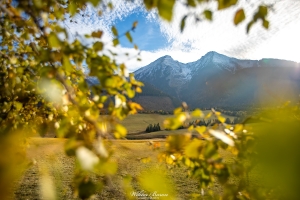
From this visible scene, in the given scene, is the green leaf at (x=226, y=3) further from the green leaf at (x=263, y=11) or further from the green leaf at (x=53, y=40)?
the green leaf at (x=53, y=40)

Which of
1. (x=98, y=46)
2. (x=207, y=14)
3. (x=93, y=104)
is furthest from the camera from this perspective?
(x=93, y=104)

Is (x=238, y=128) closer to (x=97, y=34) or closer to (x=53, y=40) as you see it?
(x=97, y=34)

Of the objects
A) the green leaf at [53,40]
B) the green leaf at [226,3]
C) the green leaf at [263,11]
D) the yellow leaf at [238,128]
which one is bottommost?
the yellow leaf at [238,128]

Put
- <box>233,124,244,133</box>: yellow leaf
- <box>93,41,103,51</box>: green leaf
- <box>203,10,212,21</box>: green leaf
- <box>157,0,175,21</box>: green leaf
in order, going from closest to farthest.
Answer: <box>157,0,175,21</box>: green leaf < <box>203,10,212,21</box>: green leaf < <box>93,41,103,51</box>: green leaf < <box>233,124,244,133</box>: yellow leaf

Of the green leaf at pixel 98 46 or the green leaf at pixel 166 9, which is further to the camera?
the green leaf at pixel 98 46

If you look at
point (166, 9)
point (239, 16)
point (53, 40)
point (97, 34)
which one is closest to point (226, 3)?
point (239, 16)

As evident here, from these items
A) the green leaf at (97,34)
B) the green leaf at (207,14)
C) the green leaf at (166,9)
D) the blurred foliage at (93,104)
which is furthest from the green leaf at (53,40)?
the green leaf at (207,14)

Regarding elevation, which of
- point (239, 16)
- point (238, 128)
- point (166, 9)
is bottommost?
point (238, 128)

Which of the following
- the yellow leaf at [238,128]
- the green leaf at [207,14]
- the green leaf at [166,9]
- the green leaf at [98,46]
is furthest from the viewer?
the yellow leaf at [238,128]

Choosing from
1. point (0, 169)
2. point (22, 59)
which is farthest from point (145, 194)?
point (0, 169)

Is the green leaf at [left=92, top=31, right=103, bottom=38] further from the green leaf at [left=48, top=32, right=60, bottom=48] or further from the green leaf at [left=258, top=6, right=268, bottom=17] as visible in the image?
the green leaf at [left=258, top=6, right=268, bottom=17]

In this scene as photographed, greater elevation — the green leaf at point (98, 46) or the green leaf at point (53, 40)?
the green leaf at point (98, 46)

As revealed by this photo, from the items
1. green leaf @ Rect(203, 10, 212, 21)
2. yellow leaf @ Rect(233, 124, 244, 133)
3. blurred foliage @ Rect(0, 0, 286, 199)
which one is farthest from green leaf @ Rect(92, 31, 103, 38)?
yellow leaf @ Rect(233, 124, 244, 133)

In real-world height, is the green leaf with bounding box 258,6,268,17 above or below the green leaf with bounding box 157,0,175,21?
above
